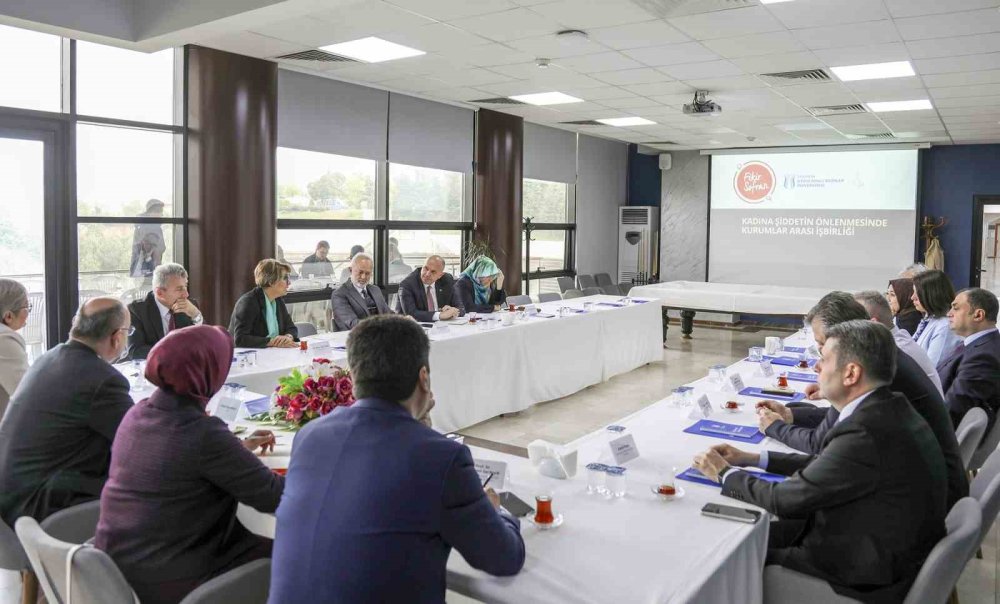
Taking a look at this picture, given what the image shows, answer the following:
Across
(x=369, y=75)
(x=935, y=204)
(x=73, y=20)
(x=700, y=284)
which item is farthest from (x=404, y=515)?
(x=935, y=204)

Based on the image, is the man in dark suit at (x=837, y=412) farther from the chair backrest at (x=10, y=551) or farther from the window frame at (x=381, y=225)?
the window frame at (x=381, y=225)

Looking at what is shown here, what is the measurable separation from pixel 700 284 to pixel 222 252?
757 cm

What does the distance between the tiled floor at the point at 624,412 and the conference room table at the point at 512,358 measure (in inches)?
4.5

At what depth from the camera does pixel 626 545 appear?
6.59 feet

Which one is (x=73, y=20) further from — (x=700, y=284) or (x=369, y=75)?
(x=700, y=284)

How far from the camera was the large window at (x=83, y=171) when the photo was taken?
5551mm

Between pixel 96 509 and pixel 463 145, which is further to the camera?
pixel 463 145

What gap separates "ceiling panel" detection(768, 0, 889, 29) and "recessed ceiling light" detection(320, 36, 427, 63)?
2835mm

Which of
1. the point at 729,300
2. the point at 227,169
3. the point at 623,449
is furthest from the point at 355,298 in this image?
the point at 729,300

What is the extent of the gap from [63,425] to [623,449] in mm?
1820

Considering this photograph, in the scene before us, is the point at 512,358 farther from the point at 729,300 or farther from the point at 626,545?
the point at 729,300

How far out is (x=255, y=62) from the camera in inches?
258

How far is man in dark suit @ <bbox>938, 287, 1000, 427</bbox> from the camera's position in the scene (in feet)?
11.8

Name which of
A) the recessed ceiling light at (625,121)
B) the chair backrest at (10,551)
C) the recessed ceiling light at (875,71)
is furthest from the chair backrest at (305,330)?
the recessed ceiling light at (625,121)
